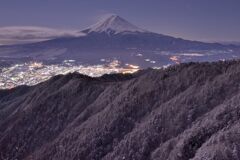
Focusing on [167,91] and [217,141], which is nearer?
[217,141]

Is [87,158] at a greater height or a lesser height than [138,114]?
lesser

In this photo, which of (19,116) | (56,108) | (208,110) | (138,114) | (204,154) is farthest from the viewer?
(19,116)

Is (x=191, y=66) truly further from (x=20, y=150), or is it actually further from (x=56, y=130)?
(x=20, y=150)

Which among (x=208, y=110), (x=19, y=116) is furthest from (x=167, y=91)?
(x=19, y=116)

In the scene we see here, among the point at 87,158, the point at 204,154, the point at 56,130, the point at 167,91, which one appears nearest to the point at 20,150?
the point at 56,130

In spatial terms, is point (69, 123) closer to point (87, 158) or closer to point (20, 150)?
point (20, 150)

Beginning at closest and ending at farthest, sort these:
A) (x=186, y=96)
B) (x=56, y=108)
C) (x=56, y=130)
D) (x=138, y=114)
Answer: (x=186, y=96), (x=138, y=114), (x=56, y=130), (x=56, y=108)

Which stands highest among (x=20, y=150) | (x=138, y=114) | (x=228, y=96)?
(x=228, y=96)
